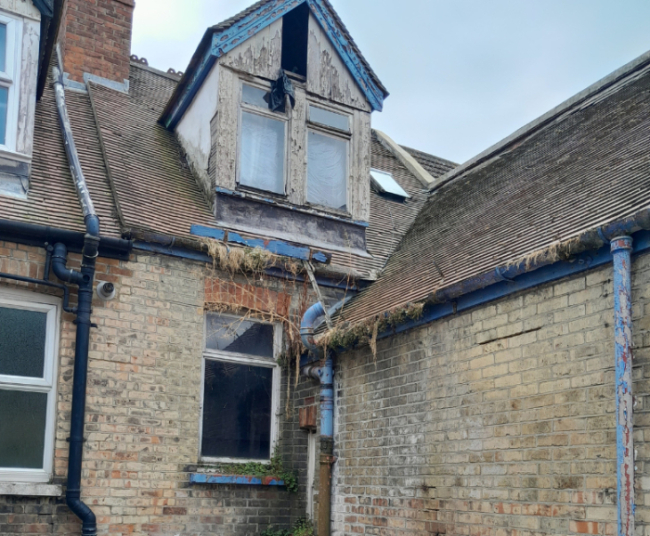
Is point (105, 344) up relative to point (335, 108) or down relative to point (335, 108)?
down

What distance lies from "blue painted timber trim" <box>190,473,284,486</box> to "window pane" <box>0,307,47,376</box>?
200cm

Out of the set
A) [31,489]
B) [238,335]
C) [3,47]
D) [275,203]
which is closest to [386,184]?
[275,203]

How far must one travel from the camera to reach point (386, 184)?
12531mm

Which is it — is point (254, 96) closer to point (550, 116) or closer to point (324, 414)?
point (550, 116)

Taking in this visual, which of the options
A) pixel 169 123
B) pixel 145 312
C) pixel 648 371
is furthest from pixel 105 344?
pixel 648 371

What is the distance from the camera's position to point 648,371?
5293 mm

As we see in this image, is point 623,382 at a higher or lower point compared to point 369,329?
lower

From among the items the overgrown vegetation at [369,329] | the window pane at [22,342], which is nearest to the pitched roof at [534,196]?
the overgrown vegetation at [369,329]

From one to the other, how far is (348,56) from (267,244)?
326cm

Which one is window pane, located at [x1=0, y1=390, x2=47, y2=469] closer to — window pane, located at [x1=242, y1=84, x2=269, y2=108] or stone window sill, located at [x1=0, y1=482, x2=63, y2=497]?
stone window sill, located at [x1=0, y1=482, x2=63, y2=497]

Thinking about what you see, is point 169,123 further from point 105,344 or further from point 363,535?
point 363,535

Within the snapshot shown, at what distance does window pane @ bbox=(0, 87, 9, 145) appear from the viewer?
27.6 feet

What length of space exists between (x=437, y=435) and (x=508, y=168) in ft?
15.2

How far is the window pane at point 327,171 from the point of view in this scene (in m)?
10.5
